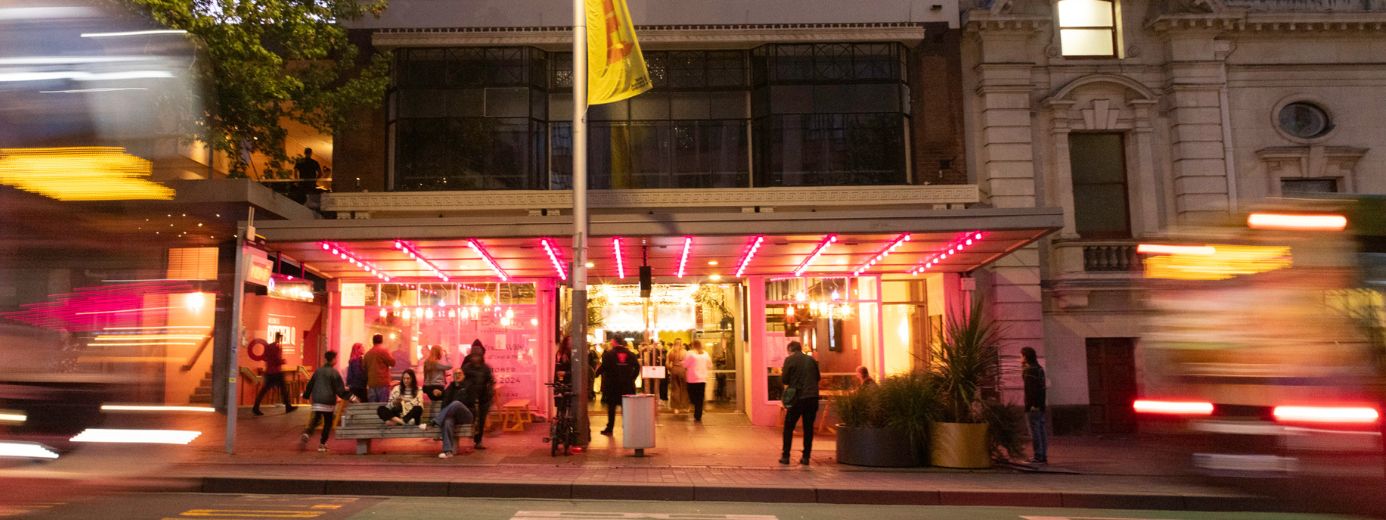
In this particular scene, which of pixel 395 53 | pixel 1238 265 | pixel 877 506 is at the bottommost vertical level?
pixel 877 506

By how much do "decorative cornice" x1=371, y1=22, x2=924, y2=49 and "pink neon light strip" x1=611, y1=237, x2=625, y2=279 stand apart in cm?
464

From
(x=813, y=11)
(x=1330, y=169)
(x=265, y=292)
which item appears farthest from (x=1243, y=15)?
(x=265, y=292)

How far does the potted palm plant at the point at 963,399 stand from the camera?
1225 cm

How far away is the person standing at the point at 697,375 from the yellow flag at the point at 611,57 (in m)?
6.94

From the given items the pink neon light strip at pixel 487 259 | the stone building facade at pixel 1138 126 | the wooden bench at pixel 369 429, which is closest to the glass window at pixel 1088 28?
the stone building facade at pixel 1138 126

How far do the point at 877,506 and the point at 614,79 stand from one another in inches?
279

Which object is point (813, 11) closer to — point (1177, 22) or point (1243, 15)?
point (1177, 22)

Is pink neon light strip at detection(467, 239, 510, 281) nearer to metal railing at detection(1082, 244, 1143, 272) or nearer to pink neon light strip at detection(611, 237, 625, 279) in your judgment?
pink neon light strip at detection(611, 237, 625, 279)

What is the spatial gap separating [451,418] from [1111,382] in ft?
42.8

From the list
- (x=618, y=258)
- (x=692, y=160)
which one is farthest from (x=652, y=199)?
(x=618, y=258)

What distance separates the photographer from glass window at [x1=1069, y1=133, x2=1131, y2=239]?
19.0 meters

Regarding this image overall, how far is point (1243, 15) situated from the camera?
18.7m

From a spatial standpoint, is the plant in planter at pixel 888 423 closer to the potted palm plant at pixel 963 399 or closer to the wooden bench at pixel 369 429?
the potted palm plant at pixel 963 399

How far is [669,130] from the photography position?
19.2 metres
